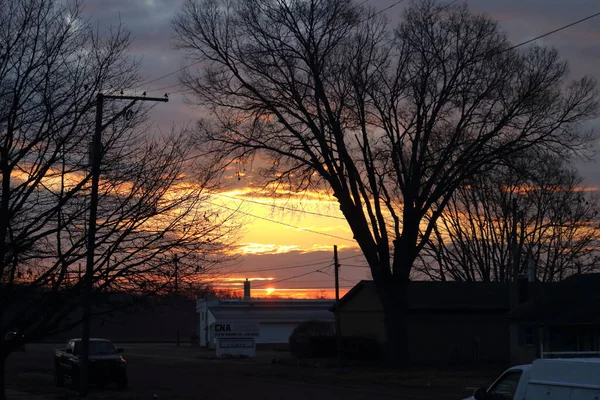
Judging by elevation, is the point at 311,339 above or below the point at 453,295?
below

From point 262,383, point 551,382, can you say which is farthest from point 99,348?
point 551,382

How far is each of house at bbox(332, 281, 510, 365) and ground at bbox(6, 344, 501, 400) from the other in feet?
19.2

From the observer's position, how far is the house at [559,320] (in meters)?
37.9

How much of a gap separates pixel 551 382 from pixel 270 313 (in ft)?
219

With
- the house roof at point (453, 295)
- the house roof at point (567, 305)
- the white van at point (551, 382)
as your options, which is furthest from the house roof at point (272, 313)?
the white van at point (551, 382)

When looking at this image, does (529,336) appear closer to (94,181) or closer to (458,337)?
(458,337)

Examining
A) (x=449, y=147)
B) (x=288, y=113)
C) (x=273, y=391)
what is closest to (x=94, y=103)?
(x=273, y=391)

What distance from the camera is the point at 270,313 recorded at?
77.2 metres

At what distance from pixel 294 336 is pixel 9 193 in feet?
134

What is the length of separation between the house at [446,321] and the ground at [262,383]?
5853 mm

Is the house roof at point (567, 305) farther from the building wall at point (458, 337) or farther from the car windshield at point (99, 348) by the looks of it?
the car windshield at point (99, 348)

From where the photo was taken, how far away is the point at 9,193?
49.9 ft

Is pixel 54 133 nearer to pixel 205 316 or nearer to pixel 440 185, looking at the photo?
pixel 440 185

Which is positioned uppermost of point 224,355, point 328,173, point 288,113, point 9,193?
point 288,113
